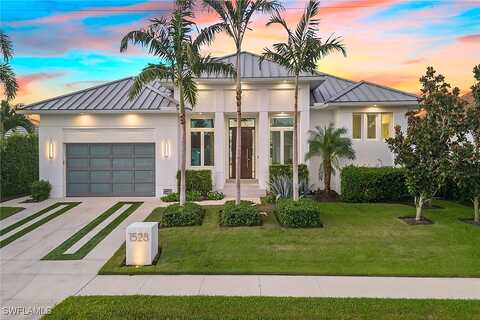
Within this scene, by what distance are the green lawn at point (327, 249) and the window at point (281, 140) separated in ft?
16.8

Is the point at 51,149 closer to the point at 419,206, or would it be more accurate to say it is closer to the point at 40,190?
the point at 40,190

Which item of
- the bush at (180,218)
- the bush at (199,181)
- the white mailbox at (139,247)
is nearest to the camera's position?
the white mailbox at (139,247)

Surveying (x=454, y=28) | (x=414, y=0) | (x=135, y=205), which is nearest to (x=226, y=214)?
(x=135, y=205)

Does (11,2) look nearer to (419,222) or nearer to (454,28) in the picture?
(419,222)

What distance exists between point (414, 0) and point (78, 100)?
46.8ft

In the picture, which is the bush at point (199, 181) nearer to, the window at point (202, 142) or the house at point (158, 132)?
the house at point (158, 132)

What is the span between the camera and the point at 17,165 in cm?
1573

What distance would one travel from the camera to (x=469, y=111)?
32.7ft

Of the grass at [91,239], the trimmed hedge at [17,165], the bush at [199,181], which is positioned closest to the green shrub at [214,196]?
the bush at [199,181]

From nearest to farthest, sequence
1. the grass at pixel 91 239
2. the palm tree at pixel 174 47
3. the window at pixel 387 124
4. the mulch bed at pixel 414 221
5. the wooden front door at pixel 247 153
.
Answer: the grass at pixel 91 239 → the palm tree at pixel 174 47 → the mulch bed at pixel 414 221 → the window at pixel 387 124 → the wooden front door at pixel 247 153

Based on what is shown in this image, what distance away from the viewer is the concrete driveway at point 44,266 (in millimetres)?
5555

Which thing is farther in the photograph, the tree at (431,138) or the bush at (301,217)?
the tree at (431,138)

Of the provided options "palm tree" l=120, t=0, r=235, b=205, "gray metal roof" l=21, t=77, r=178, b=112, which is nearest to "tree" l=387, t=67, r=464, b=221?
"palm tree" l=120, t=0, r=235, b=205

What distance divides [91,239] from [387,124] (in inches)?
505
